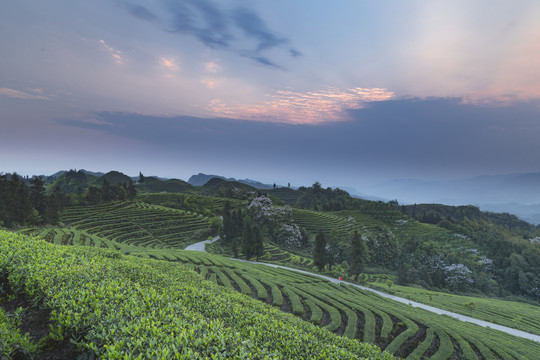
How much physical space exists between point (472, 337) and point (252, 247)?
43.5 m

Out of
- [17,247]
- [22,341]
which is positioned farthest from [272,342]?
[17,247]

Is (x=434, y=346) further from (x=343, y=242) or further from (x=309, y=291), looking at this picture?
(x=343, y=242)

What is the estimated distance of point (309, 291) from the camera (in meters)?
27.6

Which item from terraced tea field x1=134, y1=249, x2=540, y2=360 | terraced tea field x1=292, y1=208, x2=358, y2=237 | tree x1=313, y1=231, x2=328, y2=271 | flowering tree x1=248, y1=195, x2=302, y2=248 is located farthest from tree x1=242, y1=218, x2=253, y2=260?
terraced tea field x1=292, y1=208, x2=358, y2=237

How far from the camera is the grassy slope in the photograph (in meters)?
5.96

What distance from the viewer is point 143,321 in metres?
6.78

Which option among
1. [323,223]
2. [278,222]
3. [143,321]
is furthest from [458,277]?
[143,321]

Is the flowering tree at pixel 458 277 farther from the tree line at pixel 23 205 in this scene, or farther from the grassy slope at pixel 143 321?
the tree line at pixel 23 205

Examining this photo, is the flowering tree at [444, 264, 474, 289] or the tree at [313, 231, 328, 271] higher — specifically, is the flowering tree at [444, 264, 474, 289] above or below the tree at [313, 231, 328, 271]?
below

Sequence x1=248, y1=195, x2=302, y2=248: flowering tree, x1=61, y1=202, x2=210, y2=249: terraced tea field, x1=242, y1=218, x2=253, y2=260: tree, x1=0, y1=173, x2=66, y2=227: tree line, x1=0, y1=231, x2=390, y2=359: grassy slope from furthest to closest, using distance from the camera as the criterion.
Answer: x1=248, y1=195, x2=302, y2=248: flowering tree < x1=61, y1=202, x2=210, y2=249: terraced tea field < x1=242, y1=218, x2=253, y2=260: tree < x1=0, y1=173, x2=66, y2=227: tree line < x1=0, y1=231, x2=390, y2=359: grassy slope

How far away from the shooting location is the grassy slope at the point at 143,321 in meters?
5.96

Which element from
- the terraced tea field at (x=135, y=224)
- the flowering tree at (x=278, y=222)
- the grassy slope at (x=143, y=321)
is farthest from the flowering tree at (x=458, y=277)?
the grassy slope at (x=143, y=321)

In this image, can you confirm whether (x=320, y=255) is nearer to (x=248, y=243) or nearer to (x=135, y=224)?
(x=248, y=243)

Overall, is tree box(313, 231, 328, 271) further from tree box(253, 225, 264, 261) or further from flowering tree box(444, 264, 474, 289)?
flowering tree box(444, 264, 474, 289)
